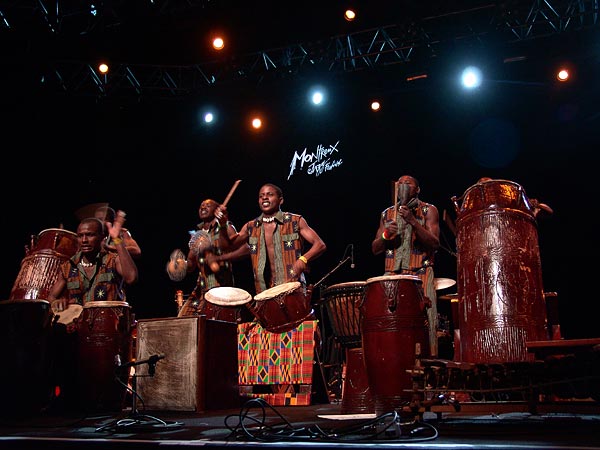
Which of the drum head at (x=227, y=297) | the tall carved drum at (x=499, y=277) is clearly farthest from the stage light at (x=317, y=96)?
the tall carved drum at (x=499, y=277)

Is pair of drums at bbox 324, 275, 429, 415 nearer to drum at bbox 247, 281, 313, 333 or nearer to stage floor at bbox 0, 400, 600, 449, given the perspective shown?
stage floor at bbox 0, 400, 600, 449

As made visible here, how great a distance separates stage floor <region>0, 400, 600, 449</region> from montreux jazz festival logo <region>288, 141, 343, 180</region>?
7.77 m

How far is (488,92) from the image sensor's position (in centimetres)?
1013

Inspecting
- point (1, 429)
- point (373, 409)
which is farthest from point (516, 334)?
point (1, 429)

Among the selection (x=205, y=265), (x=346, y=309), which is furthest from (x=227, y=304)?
(x=346, y=309)

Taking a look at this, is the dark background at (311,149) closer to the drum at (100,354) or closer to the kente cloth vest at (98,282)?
the kente cloth vest at (98,282)

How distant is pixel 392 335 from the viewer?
14.1 feet

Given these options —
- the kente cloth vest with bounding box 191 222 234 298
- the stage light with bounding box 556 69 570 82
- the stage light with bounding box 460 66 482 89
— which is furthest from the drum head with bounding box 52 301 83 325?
the stage light with bounding box 556 69 570 82

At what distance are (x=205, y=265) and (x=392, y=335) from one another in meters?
3.42

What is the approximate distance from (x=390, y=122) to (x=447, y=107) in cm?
107

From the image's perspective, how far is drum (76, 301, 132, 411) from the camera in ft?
18.6

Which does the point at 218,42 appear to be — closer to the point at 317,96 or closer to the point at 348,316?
the point at 317,96

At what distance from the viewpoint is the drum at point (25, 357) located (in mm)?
5250

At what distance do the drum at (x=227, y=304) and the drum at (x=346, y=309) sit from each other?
2.97 feet
